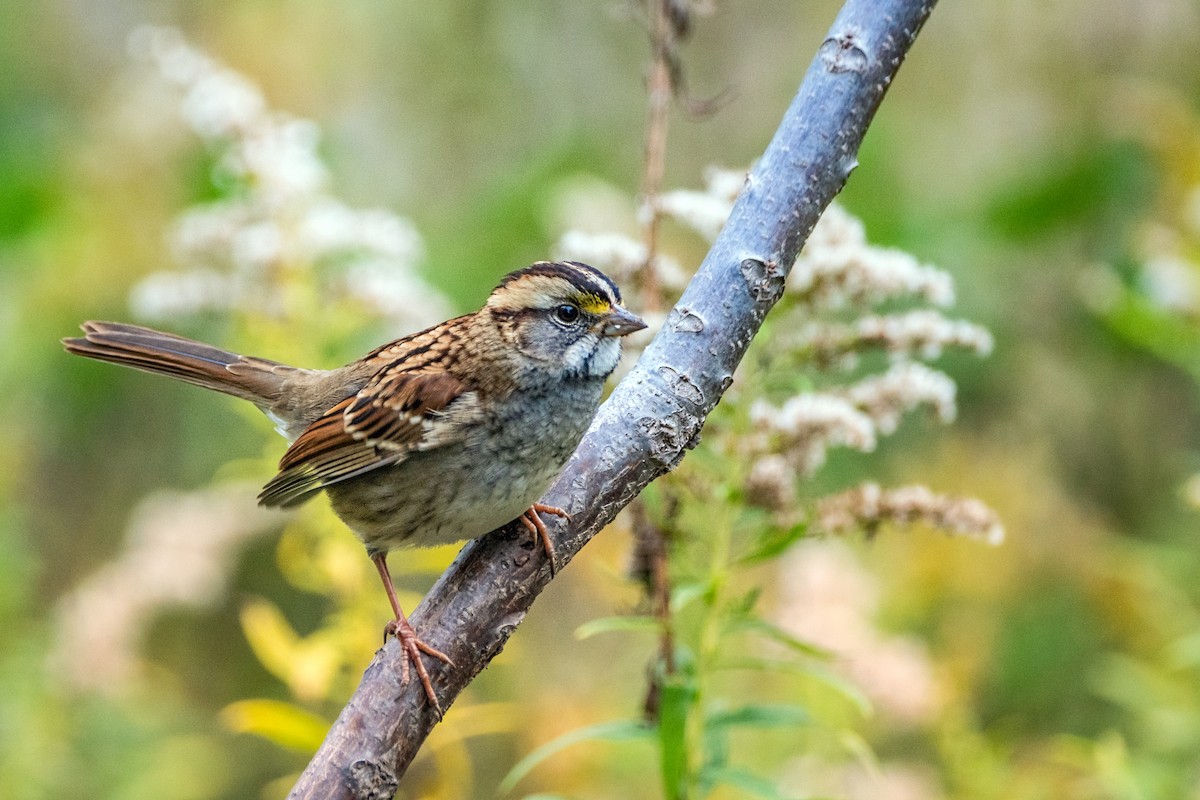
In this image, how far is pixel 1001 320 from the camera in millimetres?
5172

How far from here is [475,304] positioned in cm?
494

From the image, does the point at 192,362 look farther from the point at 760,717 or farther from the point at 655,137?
the point at 760,717

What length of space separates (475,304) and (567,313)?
276 cm

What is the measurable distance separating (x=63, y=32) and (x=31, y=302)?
243cm

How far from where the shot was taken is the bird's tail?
2615 mm

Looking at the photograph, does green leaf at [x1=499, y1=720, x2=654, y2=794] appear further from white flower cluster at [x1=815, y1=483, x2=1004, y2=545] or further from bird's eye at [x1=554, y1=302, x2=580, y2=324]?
bird's eye at [x1=554, y1=302, x2=580, y2=324]

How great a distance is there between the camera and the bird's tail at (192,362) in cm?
262

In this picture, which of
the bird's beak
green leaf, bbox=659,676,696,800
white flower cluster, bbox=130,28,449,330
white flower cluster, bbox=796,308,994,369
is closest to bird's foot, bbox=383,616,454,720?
green leaf, bbox=659,676,696,800

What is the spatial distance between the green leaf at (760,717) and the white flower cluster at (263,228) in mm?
1191

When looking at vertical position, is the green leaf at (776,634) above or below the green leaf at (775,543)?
below

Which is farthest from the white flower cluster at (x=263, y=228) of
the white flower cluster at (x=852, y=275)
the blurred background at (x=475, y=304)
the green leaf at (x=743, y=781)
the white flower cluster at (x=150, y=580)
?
the green leaf at (x=743, y=781)

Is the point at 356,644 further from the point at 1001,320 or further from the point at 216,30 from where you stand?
the point at 216,30

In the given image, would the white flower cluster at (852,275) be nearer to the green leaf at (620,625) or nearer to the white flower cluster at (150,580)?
the green leaf at (620,625)

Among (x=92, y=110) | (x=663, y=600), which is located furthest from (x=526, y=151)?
(x=663, y=600)
